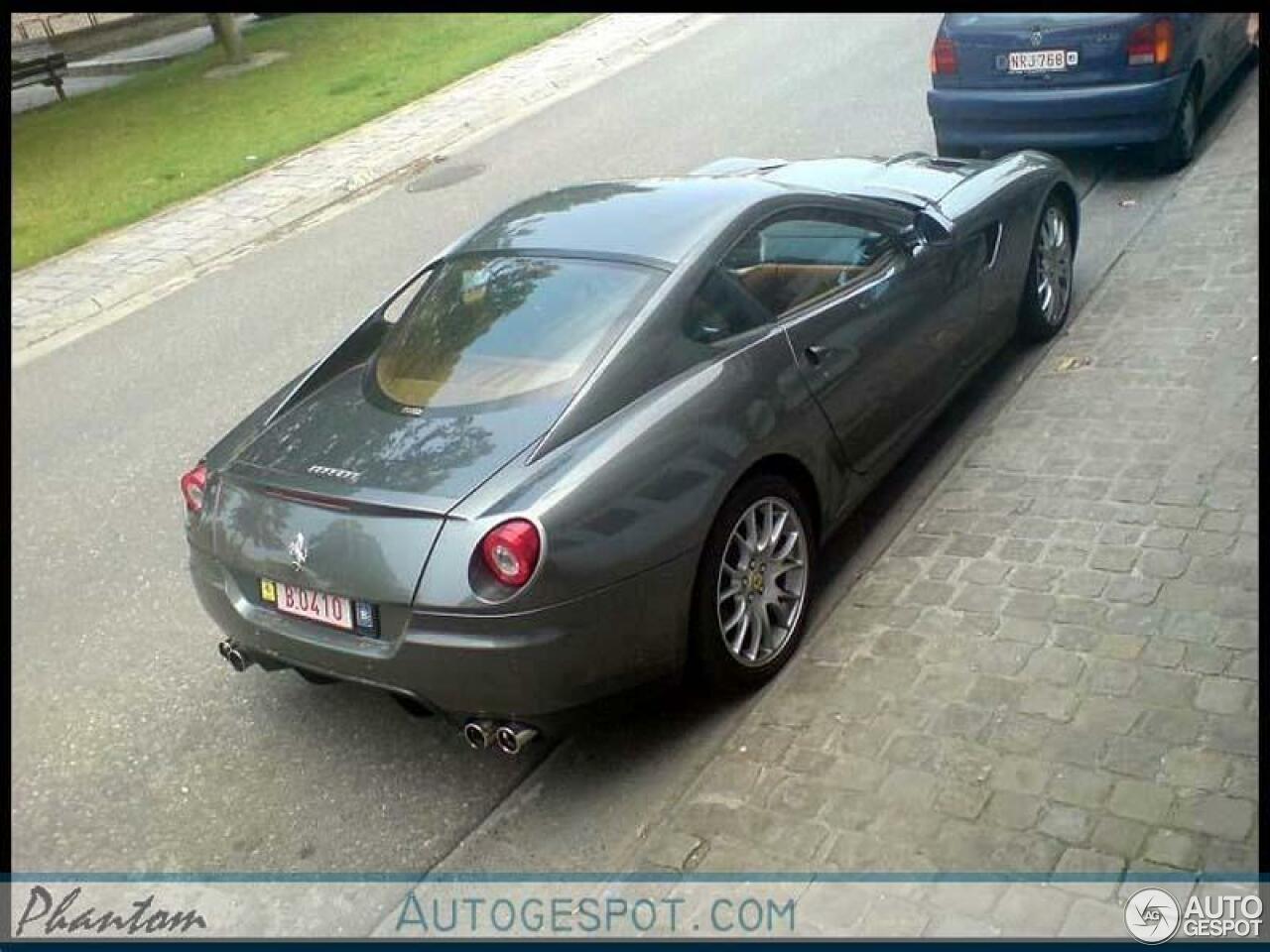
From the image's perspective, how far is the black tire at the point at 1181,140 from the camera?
7.88 m

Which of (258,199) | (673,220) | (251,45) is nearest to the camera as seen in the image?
(673,220)

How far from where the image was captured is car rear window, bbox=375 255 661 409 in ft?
13.0

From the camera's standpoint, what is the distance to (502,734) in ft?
11.5

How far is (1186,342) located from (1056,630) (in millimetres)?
2464

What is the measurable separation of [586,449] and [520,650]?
0.63 meters

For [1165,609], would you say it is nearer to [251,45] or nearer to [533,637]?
[533,637]

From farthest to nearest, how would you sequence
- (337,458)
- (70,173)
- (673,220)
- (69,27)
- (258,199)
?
(69,27), (70,173), (258,199), (673,220), (337,458)

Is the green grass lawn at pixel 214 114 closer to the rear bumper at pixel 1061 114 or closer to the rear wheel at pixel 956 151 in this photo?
the rear wheel at pixel 956 151

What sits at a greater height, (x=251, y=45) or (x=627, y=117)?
(x=251, y=45)

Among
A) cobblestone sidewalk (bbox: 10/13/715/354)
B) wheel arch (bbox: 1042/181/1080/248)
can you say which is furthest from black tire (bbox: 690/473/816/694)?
cobblestone sidewalk (bbox: 10/13/715/354)

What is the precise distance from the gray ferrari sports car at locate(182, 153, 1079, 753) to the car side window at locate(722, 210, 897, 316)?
0.4 inches

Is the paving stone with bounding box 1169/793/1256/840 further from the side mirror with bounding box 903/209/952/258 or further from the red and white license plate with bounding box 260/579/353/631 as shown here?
the side mirror with bounding box 903/209/952/258

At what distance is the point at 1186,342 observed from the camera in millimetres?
5785

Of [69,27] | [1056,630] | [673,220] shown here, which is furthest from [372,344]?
[69,27]
